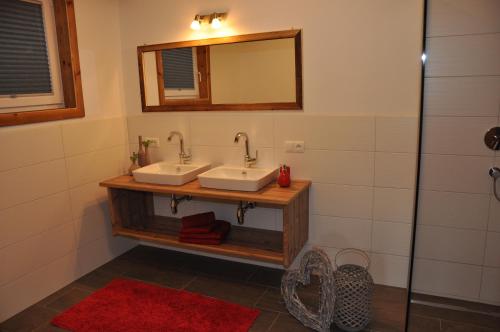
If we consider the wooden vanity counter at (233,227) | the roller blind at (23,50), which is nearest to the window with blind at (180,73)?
the wooden vanity counter at (233,227)

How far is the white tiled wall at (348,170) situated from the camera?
2484 millimetres

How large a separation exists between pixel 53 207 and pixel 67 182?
0.20 m

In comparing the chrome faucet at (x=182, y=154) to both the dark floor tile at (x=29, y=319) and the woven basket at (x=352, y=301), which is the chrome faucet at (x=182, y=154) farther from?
the woven basket at (x=352, y=301)

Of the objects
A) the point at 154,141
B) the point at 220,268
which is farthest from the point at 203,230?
the point at 154,141

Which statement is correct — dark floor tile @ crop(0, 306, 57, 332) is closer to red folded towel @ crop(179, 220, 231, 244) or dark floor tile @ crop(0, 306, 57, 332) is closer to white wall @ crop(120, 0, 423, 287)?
red folded towel @ crop(179, 220, 231, 244)

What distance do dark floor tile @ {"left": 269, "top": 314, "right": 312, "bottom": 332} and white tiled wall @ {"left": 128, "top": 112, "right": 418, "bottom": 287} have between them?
0.61m

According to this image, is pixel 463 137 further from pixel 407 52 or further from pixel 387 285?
pixel 387 285

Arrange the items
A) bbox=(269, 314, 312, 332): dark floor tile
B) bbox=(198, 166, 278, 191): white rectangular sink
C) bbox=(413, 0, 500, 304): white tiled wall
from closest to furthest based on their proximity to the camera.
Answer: bbox=(413, 0, 500, 304): white tiled wall → bbox=(269, 314, 312, 332): dark floor tile → bbox=(198, 166, 278, 191): white rectangular sink

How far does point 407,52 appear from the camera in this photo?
2.34 metres

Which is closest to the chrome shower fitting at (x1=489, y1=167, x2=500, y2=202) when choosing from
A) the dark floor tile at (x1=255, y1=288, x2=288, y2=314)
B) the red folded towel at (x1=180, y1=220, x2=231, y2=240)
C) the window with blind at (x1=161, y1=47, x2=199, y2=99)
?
the dark floor tile at (x1=255, y1=288, x2=288, y2=314)

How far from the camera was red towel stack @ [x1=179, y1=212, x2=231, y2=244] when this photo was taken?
8.80ft

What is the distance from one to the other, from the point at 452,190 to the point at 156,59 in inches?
89.5

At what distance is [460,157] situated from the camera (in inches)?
87.8

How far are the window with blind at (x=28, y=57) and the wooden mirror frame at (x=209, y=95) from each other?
0.64 metres
